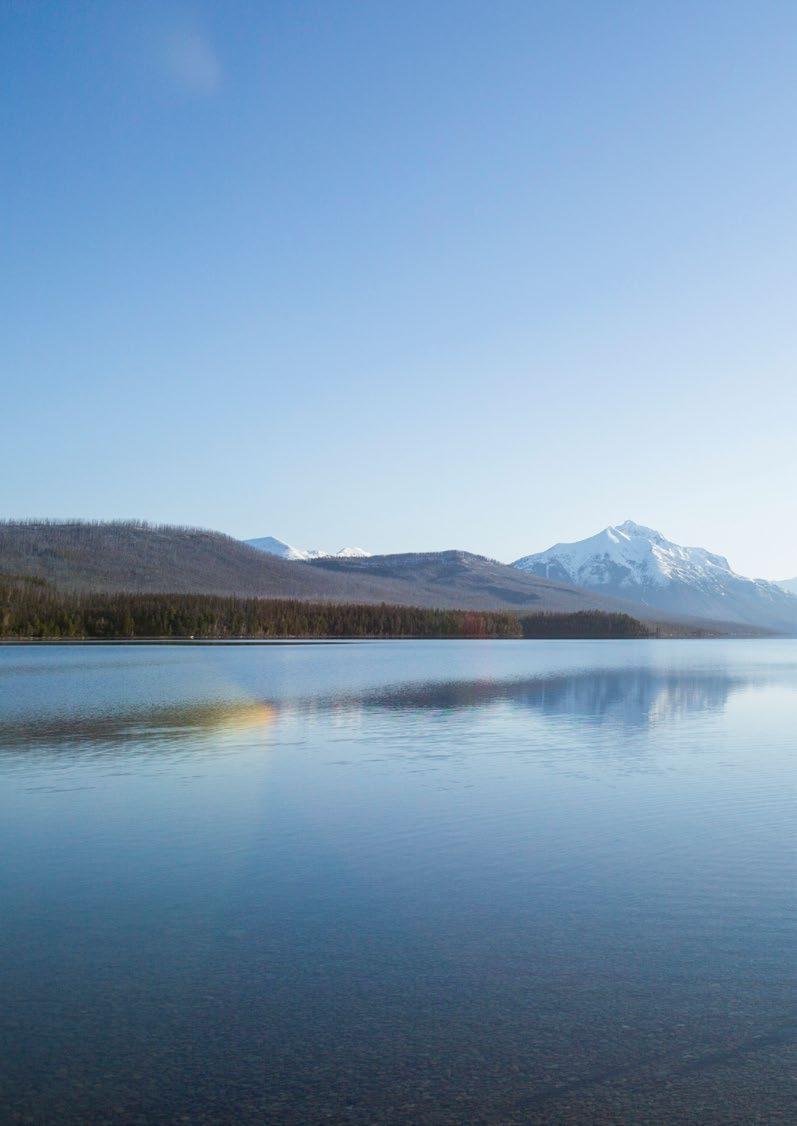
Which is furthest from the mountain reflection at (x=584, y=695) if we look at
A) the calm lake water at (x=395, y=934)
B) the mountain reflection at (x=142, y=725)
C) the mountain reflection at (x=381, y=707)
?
the calm lake water at (x=395, y=934)

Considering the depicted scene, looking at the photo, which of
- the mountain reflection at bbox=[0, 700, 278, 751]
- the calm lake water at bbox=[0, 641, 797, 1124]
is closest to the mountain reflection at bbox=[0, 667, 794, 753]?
the mountain reflection at bbox=[0, 700, 278, 751]

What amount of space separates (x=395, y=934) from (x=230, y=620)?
115550mm

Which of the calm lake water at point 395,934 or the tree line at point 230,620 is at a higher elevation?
the tree line at point 230,620

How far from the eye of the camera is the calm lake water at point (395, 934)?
5.21 m

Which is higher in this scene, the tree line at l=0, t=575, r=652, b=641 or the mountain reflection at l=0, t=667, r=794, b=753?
the tree line at l=0, t=575, r=652, b=641

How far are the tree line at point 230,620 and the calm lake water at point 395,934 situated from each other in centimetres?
8805

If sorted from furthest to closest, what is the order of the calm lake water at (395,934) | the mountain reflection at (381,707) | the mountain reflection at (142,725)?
the mountain reflection at (381,707) < the mountain reflection at (142,725) < the calm lake water at (395,934)

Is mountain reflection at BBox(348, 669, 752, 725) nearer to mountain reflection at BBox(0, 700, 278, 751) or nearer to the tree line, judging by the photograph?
mountain reflection at BBox(0, 700, 278, 751)

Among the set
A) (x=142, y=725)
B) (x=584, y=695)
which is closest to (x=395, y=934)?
(x=142, y=725)

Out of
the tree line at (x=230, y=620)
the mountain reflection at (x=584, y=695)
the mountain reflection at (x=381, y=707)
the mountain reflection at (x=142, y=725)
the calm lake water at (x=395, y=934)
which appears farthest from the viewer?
the tree line at (x=230, y=620)

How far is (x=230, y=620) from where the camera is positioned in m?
121

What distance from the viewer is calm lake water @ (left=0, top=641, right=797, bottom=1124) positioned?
5215mm

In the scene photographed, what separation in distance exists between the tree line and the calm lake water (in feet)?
289

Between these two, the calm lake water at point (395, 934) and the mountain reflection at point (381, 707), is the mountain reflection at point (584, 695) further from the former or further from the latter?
the calm lake water at point (395, 934)
